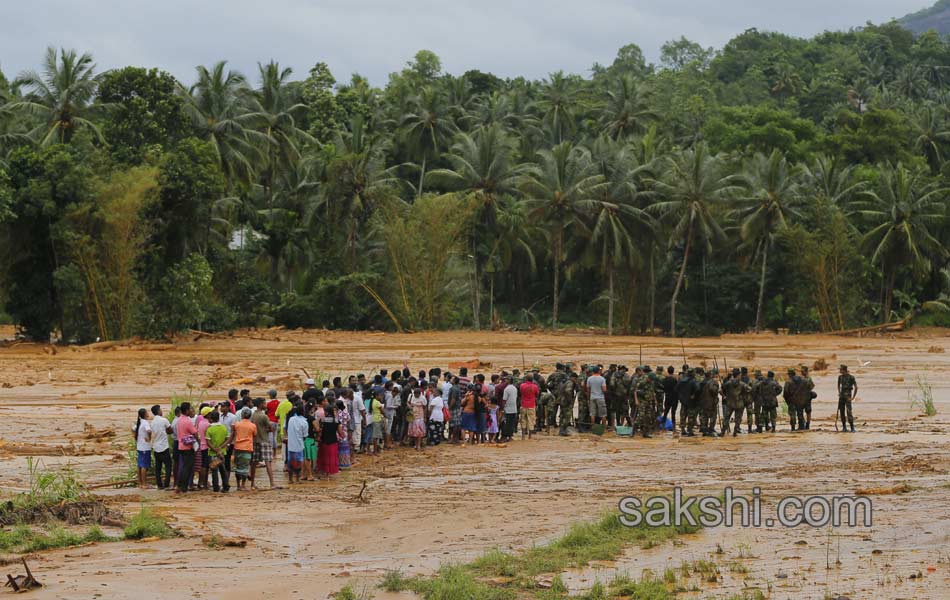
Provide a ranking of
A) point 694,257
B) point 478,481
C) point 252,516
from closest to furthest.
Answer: point 252,516
point 478,481
point 694,257

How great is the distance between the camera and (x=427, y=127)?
2373 inches

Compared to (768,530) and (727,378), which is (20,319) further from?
(768,530)

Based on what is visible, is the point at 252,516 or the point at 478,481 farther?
the point at 478,481

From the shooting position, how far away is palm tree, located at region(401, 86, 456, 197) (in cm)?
6022

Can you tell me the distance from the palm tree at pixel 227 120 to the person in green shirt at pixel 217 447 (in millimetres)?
32522

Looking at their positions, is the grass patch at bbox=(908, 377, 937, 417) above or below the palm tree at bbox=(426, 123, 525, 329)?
below

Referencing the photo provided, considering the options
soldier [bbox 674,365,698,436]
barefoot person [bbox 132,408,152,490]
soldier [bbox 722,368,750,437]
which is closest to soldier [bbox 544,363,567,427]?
soldier [bbox 674,365,698,436]

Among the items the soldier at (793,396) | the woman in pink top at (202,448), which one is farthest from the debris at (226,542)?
the soldier at (793,396)

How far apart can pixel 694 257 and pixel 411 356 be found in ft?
74.0

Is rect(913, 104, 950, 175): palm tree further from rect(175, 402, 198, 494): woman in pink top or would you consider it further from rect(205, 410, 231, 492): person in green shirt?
rect(175, 402, 198, 494): woman in pink top

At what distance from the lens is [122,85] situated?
43469mm

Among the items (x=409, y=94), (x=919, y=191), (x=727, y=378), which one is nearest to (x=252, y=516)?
(x=727, y=378)

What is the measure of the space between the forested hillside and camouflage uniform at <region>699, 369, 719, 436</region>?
2277cm

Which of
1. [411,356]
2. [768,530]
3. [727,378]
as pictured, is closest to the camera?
[768,530]
